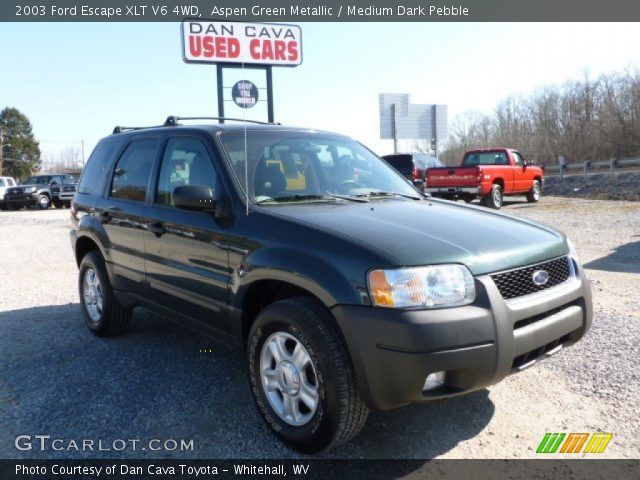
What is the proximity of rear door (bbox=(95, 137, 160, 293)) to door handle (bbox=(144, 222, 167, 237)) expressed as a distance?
174mm

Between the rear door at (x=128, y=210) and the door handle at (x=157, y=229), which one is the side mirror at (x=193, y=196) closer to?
the door handle at (x=157, y=229)

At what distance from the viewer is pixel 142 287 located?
13.6 ft

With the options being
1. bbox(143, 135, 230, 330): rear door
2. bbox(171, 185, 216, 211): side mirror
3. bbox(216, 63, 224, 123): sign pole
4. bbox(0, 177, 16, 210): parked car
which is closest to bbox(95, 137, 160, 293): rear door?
bbox(143, 135, 230, 330): rear door

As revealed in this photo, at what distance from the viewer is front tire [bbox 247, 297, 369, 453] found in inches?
100

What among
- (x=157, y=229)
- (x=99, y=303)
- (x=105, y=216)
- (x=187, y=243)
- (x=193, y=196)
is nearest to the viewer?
(x=193, y=196)

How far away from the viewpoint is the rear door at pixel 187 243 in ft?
10.9

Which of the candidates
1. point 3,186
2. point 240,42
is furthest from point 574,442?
point 3,186

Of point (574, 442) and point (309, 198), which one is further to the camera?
point (309, 198)

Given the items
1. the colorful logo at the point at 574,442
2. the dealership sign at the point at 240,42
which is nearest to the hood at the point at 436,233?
the colorful logo at the point at 574,442

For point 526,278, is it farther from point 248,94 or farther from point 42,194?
point 42,194

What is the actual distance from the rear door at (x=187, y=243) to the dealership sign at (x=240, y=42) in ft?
50.0

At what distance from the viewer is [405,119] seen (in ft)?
138

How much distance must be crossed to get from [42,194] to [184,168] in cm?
2606

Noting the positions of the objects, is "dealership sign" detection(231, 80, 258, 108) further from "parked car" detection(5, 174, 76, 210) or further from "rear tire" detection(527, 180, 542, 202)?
Answer: "parked car" detection(5, 174, 76, 210)
